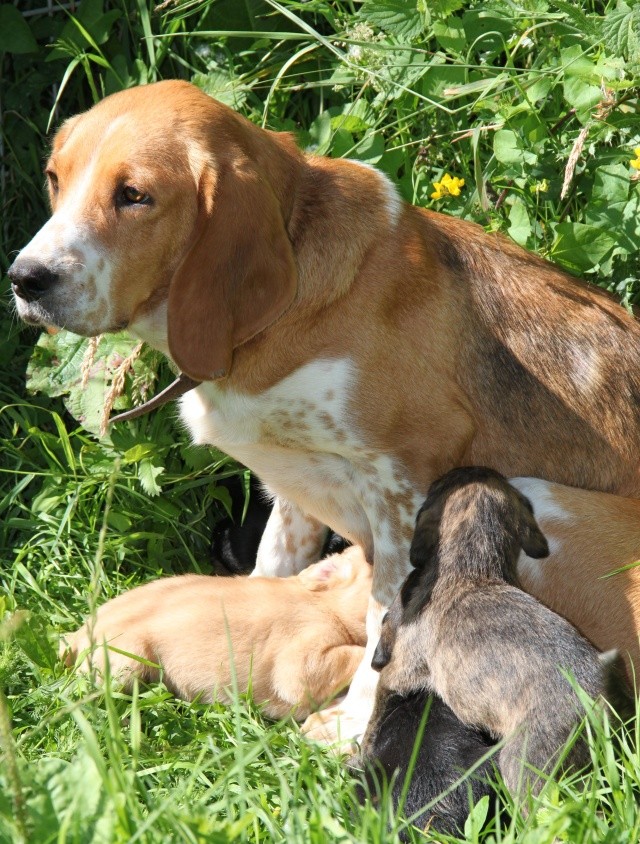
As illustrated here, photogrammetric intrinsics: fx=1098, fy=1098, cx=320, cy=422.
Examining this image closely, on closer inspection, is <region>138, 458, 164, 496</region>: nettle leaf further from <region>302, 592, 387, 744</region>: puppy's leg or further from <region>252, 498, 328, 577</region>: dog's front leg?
<region>302, 592, 387, 744</region>: puppy's leg

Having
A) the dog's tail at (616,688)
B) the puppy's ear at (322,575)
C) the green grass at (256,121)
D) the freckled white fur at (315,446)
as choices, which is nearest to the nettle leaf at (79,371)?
the green grass at (256,121)

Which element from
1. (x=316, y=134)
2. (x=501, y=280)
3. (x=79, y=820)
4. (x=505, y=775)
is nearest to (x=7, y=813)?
(x=79, y=820)

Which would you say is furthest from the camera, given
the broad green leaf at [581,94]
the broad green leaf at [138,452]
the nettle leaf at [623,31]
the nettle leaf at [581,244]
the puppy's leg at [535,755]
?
the broad green leaf at [138,452]

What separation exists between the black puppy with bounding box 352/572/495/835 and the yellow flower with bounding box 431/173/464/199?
206 cm

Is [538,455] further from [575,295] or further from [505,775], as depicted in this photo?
[505,775]

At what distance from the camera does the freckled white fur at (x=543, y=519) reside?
352 cm

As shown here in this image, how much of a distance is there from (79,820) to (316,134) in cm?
326

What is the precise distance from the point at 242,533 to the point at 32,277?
1.89 meters

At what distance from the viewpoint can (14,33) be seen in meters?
4.95

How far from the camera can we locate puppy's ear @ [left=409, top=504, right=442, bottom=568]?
11.1ft

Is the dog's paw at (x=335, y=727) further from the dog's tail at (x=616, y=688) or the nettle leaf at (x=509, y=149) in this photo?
the nettle leaf at (x=509, y=149)

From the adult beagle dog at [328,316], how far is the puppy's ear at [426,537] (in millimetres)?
131

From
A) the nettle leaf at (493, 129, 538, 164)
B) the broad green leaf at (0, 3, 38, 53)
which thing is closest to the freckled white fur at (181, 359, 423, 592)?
the nettle leaf at (493, 129, 538, 164)

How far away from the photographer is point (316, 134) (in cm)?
472
